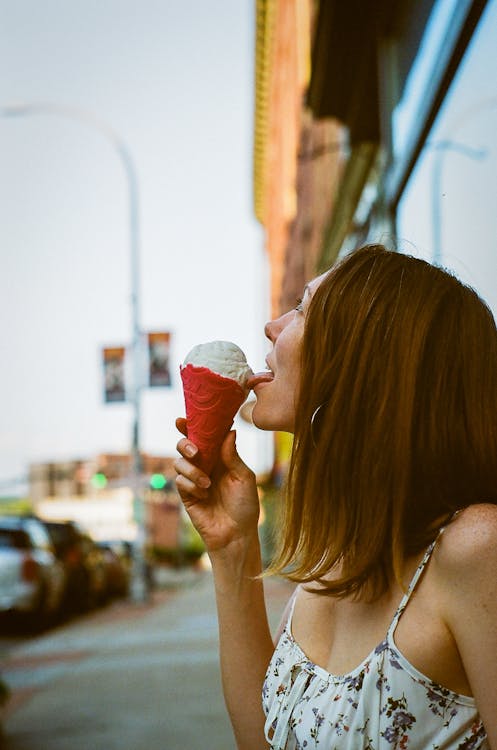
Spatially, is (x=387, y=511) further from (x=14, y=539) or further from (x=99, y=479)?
(x=99, y=479)

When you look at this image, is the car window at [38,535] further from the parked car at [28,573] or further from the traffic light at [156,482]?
the traffic light at [156,482]

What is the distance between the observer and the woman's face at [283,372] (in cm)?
209

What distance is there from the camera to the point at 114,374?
2467cm

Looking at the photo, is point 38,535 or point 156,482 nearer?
point 38,535

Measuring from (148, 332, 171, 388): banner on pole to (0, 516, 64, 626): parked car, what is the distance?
21.7 feet

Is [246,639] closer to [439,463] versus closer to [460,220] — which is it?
[439,463]

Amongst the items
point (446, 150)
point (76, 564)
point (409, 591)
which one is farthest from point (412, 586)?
point (76, 564)

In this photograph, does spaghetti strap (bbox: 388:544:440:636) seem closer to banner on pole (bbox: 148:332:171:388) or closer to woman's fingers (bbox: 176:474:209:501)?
woman's fingers (bbox: 176:474:209:501)

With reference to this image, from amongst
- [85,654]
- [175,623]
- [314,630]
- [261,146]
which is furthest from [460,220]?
[261,146]

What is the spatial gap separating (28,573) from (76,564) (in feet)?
12.4

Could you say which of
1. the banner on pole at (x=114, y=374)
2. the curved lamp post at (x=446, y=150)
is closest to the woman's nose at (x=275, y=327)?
the curved lamp post at (x=446, y=150)

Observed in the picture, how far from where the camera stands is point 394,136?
7859mm

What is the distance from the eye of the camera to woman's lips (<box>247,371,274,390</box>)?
7.30 feet

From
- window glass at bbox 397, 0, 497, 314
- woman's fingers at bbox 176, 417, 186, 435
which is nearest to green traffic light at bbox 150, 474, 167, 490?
window glass at bbox 397, 0, 497, 314
